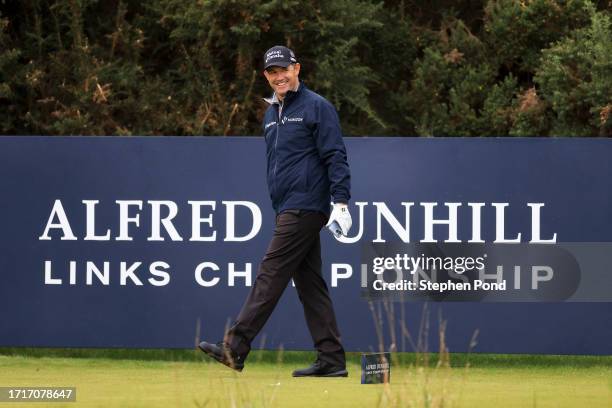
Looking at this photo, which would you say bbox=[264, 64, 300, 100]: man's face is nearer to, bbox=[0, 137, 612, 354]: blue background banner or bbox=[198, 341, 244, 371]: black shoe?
bbox=[198, 341, 244, 371]: black shoe

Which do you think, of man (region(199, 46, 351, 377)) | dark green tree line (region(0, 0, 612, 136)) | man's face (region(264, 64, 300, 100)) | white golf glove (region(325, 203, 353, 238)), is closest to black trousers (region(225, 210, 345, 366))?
man (region(199, 46, 351, 377))

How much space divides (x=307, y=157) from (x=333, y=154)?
6.6 inches

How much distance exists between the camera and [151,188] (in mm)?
9195

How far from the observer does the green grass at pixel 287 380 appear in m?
7.05

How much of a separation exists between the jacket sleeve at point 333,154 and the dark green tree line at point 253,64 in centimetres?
627

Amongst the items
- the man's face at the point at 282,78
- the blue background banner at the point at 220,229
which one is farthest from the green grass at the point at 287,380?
the man's face at the point at 282,78

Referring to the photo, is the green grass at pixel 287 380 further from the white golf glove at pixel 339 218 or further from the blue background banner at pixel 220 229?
the white golf glove at pixel 339 218

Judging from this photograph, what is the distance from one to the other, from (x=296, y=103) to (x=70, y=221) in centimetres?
242

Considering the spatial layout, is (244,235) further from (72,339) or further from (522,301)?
(522,301)

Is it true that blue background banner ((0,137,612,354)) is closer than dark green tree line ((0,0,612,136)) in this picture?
Yes

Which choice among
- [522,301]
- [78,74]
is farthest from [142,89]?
[522,301]

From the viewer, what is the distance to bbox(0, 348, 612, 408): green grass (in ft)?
23.1

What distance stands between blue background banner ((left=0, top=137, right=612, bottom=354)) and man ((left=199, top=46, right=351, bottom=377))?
1.61 m

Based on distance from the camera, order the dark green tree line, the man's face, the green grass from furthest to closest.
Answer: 1. the dark green tree line
2. the man's face
3. the green grass
